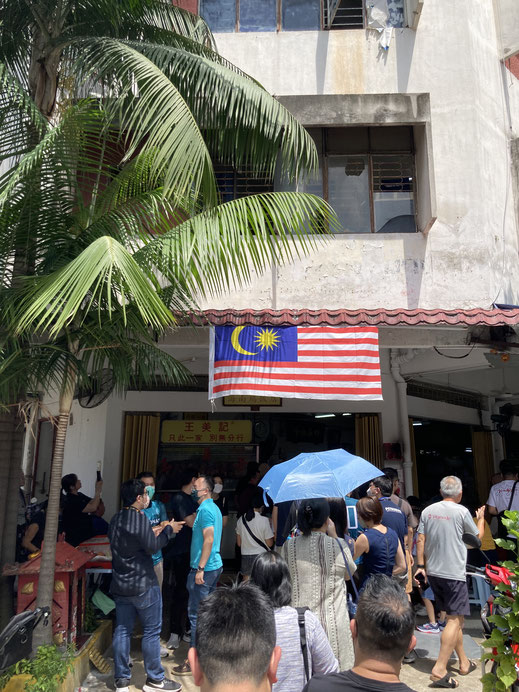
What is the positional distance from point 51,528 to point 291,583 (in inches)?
97.4

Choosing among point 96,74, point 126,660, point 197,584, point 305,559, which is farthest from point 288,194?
point 126,660

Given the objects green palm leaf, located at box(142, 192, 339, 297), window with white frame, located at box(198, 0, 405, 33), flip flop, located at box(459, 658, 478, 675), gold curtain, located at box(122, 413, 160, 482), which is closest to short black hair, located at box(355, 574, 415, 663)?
green palm leaf, located at box(142, 192, 339, 297)

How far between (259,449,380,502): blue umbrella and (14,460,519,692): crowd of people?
0.18 metres

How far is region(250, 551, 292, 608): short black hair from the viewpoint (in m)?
3.19

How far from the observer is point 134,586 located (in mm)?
5273

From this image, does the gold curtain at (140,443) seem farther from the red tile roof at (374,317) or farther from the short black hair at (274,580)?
the short black hair at (274,580)

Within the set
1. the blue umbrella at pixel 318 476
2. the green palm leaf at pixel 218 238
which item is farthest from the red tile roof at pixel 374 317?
the blue umbrella at pixel 318 476

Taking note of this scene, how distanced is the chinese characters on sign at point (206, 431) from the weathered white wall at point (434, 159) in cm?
303

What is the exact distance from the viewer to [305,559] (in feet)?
13.2

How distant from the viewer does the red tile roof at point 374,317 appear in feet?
22.1

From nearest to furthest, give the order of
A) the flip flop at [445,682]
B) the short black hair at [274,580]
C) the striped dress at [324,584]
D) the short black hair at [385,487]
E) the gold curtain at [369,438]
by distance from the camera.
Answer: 1. the short black hair at [274,580]
2. the striped dress at [324,584]
3. the flip flop at [445,682]
4. the short black hair at [385,487]
5. the gold curtain at [369,438]

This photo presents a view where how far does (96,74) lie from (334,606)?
555cm

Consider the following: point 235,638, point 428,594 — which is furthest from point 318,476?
point 235,638

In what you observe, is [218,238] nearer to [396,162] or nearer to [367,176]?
[367,176]
